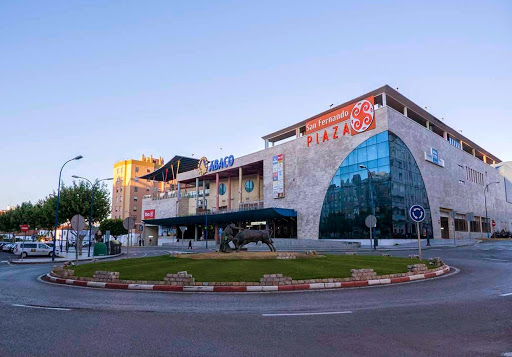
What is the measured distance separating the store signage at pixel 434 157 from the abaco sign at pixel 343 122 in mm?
10797

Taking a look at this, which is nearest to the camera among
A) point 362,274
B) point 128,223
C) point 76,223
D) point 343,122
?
point 362,274

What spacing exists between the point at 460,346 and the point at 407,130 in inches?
1801

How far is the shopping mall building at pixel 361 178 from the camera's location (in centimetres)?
4406

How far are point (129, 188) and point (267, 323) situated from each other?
342 feet

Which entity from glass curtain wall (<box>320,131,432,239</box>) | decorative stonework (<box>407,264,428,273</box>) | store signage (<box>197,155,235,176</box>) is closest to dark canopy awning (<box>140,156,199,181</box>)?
store signage (<box>197,155,235,176</box>)

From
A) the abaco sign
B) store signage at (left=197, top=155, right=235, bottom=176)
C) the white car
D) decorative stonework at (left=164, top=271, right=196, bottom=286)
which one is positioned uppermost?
the abaco sign

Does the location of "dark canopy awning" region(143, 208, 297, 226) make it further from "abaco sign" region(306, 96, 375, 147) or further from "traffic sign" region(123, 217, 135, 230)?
"traffic sign" region(123, 217, 135, 230)

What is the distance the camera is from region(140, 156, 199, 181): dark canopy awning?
79256 millimetres

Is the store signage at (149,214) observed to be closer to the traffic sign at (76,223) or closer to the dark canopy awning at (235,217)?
the dark canopy awning at (235,217)

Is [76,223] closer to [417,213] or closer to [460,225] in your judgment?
[417,213]

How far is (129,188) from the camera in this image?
342ft

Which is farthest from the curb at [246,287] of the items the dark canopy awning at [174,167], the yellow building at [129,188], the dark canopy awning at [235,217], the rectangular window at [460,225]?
the yellow building at [129,188]

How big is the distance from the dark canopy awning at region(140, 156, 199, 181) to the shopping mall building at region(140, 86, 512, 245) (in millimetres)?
8356

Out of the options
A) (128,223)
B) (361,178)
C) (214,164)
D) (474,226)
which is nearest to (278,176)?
(361,178)
